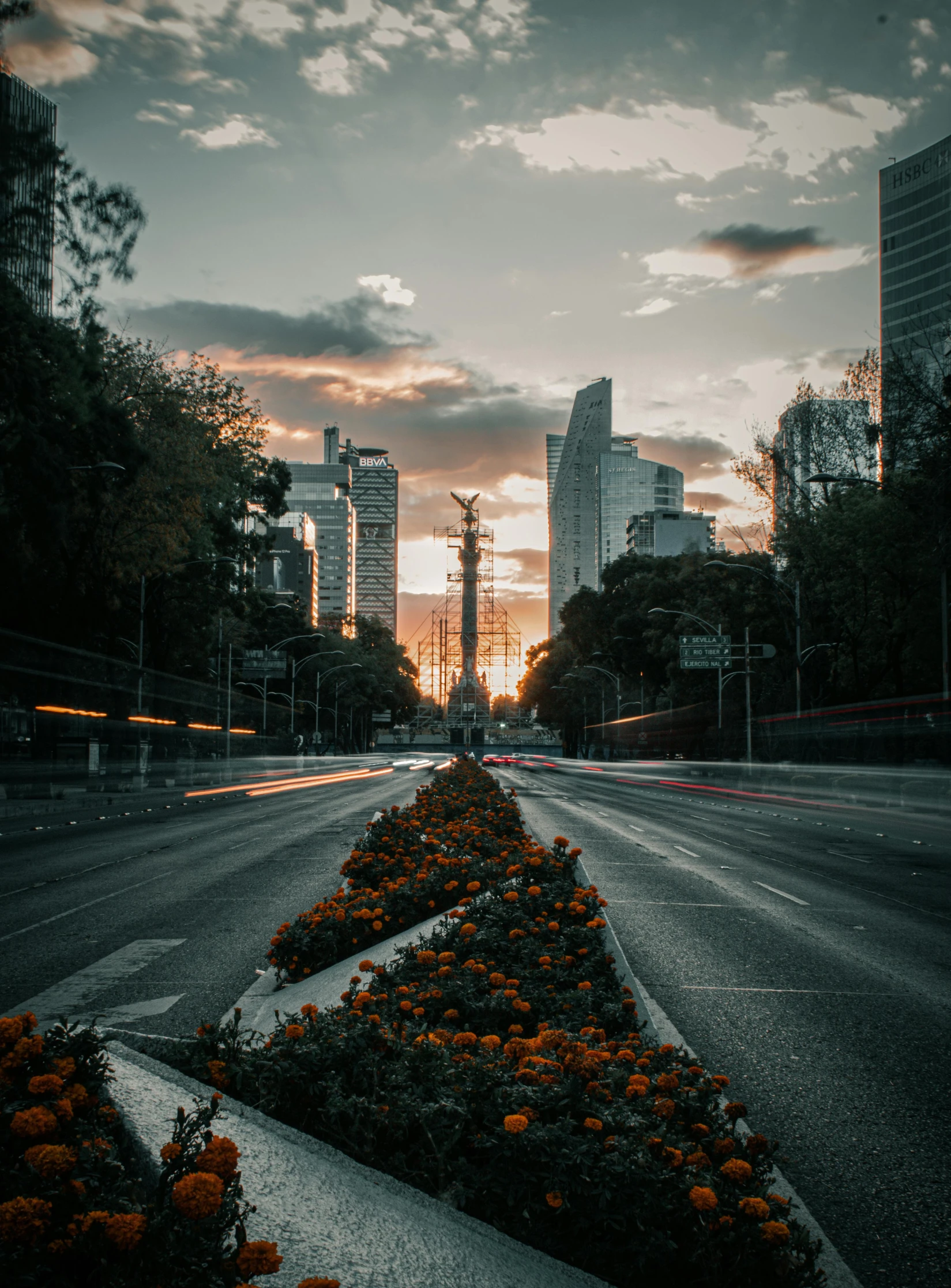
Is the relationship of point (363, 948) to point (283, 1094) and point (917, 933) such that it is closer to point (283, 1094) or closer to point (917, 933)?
point (283, 1094)

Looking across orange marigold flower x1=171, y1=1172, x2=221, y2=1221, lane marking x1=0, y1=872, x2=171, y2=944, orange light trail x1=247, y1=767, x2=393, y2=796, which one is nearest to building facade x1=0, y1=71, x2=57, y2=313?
lane marking x1=0, y1=872, x2=171, y2=944

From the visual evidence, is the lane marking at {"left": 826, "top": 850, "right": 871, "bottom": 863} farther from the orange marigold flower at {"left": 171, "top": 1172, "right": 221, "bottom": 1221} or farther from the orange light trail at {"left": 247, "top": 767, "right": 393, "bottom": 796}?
the orange light trail at {"left": 247, "top": 767, "right": 393, "bottom": 796}

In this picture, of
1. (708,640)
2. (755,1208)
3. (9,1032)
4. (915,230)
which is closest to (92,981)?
(9,1032)

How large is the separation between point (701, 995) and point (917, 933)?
13.6 ft

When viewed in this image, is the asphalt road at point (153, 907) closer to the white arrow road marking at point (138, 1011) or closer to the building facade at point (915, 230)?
the white arrow road marking at point (138, 1011)

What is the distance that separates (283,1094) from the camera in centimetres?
385

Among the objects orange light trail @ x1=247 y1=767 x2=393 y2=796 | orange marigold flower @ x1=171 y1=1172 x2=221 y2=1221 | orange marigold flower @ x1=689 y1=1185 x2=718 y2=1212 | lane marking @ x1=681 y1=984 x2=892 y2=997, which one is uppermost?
orange marigold flower @ x1=171 y1=1172 x2=221 y2=1221

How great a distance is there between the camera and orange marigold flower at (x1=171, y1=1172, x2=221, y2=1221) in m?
2.43

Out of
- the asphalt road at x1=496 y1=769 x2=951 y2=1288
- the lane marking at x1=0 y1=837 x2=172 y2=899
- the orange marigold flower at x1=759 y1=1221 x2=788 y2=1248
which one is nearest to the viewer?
the orange marigold flower at x1=759 y1=1221 x2=788 y2=1248

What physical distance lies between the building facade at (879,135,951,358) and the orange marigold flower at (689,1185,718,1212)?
153 metres

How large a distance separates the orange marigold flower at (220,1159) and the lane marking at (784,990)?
240 inches

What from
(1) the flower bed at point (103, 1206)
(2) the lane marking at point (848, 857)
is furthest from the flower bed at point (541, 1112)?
(2) the lane marking at point (848, 857)

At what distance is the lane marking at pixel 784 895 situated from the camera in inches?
502

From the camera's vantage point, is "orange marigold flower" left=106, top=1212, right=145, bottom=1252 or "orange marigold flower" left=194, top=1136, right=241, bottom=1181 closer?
"orange marigold flower" left=106, top=1212, right=145, bottom=1252
